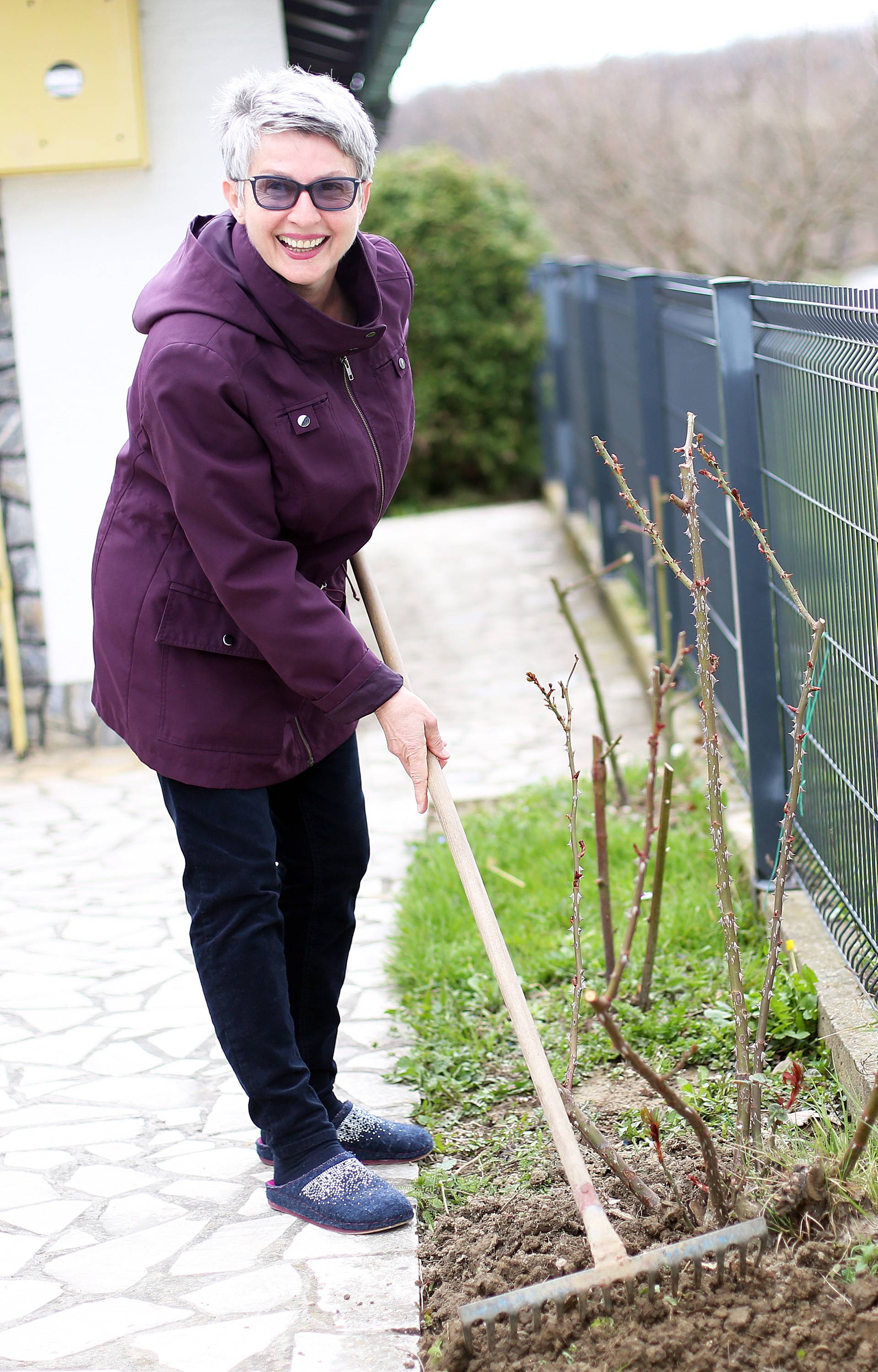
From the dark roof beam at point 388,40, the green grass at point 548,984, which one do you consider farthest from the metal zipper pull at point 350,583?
the dark roof beam at point 388,40

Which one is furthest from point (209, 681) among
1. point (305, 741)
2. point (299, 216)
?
point (299, 216)

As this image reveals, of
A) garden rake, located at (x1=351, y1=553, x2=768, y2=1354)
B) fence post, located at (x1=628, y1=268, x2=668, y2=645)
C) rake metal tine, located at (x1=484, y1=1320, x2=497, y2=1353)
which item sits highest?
fence post, located at (x1=628, y1=268, x2=668, y2=645)

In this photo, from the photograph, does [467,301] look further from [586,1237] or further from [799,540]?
[586,1237]

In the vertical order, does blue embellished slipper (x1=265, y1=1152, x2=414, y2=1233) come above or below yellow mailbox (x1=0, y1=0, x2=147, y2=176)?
below

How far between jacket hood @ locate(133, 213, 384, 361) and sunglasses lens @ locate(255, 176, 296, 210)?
86 mm

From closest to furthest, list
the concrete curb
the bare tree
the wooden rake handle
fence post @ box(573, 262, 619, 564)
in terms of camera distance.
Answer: the wooden rake handle < the concrete curb < fence post @ box(573, 262, 619, 564) < the bare tree

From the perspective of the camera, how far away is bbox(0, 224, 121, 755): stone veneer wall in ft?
19.3

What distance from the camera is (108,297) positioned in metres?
5.76

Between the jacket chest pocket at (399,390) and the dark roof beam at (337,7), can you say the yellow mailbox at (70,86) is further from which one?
the jacket chest pocket at (399,390)

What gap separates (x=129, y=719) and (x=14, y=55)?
4052 mm

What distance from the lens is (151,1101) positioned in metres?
3.17

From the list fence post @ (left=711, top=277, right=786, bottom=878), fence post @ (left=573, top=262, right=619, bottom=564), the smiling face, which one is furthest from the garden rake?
fence post @ (left=573, top=262, right=619, bottom=564)

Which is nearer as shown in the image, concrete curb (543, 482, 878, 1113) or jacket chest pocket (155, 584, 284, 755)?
jacket chest pocket (155, 584, 284, 755)

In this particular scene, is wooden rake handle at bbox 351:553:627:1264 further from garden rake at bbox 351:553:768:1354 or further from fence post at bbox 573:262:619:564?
fence post at bbox 573:262:619:564
